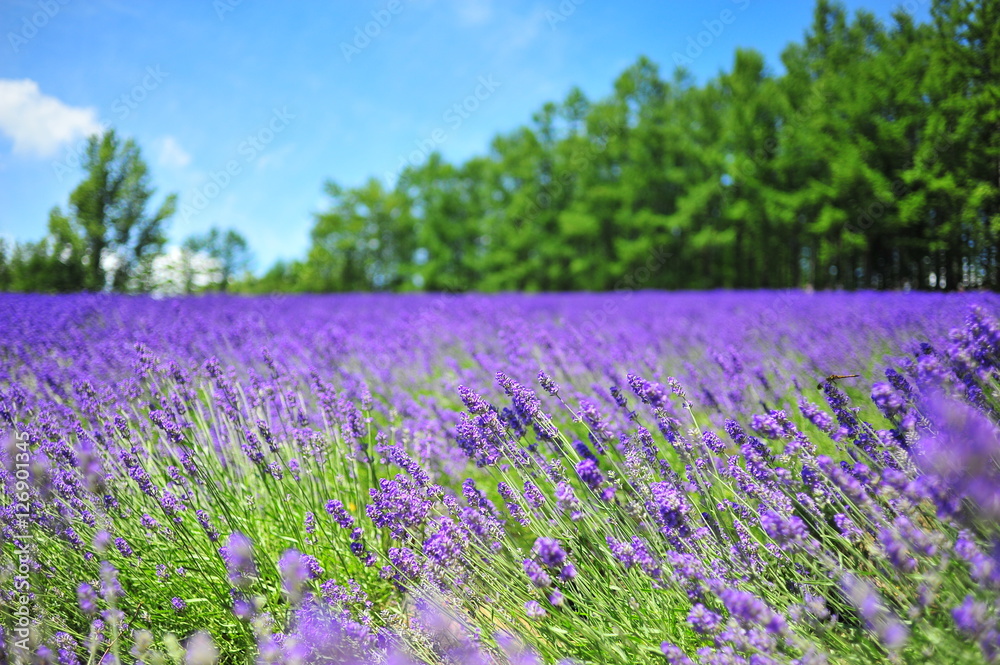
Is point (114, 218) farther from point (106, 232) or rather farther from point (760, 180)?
point (760, 180)

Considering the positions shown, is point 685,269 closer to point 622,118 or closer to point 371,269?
point 622,118

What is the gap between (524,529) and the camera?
2174 mm

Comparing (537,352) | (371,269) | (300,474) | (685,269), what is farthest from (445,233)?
(300,474)

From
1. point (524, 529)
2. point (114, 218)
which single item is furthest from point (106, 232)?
point (524, 529)

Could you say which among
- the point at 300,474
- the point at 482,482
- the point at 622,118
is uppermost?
the point at 622,118

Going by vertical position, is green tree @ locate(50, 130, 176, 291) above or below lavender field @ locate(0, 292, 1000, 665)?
above

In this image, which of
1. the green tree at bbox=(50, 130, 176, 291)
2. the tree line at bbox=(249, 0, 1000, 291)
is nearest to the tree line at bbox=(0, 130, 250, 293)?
the green tree at bbox=(50, 130, 176, 291)

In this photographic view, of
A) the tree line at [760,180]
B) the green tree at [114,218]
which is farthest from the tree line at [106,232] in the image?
the tree line at [760,180]

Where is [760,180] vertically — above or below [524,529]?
above

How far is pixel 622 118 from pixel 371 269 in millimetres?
17235

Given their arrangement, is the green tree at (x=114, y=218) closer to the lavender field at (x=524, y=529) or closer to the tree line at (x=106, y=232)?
the tree line at (x=106, y=232)

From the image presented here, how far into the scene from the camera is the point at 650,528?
4.91 ft

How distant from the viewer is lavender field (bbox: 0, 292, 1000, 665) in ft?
3.67

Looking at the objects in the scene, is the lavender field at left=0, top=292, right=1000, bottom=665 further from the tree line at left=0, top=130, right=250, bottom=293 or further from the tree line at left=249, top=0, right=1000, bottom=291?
the tree line at left=0, top=130, right=250, bottom=293
